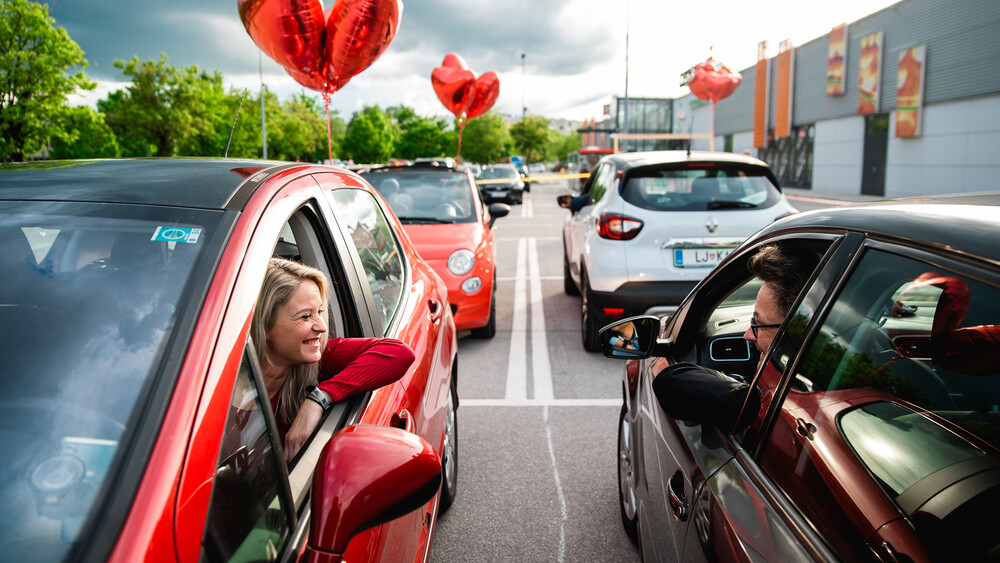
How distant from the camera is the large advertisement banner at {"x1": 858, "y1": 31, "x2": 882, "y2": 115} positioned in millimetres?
29922

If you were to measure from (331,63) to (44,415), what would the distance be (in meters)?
6.39

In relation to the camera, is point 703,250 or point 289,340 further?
point 703,250

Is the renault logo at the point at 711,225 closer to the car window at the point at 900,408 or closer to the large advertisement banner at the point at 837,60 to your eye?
the car window at the point at 900,408

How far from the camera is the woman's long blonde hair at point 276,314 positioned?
6.14 feet

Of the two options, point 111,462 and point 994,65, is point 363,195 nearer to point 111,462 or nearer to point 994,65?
point 111,462

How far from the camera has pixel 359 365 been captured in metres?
1.88

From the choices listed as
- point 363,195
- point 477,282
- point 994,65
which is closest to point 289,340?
point 363,195

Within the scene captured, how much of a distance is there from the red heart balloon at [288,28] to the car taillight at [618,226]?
10.9ft

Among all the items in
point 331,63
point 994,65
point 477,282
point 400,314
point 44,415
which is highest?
point 994,65

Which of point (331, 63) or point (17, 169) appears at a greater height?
point (331, 63)

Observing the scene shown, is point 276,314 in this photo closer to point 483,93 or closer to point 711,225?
point 711,225

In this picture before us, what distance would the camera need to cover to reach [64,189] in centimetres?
162

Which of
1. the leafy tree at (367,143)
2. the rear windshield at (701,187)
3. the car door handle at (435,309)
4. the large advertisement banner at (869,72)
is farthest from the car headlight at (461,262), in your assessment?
the leafy tree at (367,143)

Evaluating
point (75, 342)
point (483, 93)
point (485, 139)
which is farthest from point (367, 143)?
point (75, 342)
